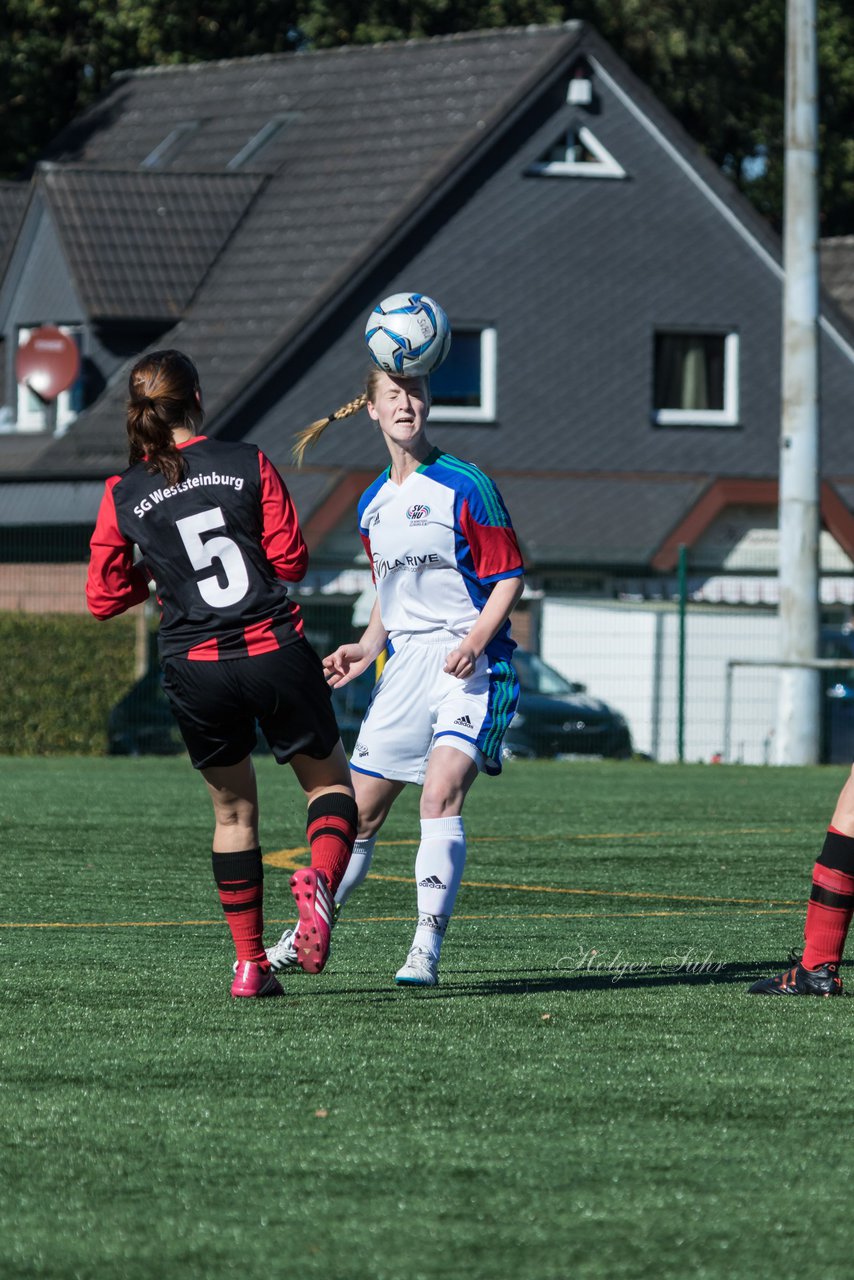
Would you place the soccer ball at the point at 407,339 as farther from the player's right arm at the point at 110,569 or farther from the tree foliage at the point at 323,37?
the tree foliage at the point at 323,37

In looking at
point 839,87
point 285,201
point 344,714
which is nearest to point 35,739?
point 344,714

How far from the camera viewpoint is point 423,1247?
13.4 ft

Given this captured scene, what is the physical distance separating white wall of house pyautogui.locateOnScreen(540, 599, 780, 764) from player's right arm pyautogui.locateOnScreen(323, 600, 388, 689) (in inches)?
635

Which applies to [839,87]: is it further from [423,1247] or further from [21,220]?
[423,1247]

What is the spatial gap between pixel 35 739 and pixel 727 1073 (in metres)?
18.3

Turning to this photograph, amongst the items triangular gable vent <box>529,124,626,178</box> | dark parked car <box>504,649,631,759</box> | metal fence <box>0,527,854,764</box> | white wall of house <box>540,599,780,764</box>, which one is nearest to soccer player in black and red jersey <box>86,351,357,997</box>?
dark parked car <box>504,649,631,759</box>

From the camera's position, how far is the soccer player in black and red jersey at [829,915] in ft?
22.5

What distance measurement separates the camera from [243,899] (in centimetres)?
696

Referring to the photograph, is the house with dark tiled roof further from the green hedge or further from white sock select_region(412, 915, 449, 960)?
white sock select_region(412, 915, 449, 960)

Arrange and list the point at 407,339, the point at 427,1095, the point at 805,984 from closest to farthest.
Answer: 1. the point at 427,1095
2. the point at 805,984
3. the point at 407,339

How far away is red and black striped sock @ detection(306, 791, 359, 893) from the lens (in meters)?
6.99

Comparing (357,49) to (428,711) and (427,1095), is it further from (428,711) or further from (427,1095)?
(427,1095)

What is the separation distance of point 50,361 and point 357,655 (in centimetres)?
2682

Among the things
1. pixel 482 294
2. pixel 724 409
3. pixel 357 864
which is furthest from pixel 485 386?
pixel 357 864
